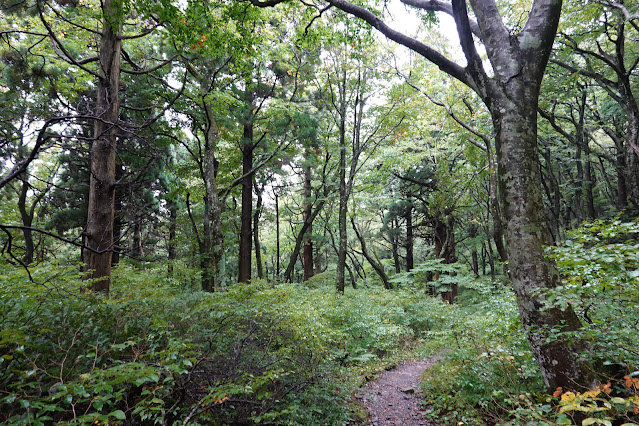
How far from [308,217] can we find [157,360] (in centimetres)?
1215

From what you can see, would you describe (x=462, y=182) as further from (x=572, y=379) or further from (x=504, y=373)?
(x=572, y=379)

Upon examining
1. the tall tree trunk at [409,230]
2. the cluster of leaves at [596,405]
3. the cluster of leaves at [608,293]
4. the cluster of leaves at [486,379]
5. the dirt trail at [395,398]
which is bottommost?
the dirt trail at [395,398]

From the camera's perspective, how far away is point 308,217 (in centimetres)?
1536

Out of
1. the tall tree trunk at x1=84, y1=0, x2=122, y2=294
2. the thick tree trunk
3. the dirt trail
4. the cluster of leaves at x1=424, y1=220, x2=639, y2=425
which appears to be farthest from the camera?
the tall tree trunk at x1=84, y1=0, x2=122, y2=294

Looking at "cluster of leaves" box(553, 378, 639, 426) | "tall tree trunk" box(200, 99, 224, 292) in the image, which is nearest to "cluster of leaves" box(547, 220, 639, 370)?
"cluster of leaves" box(553, 378, 639, 426)

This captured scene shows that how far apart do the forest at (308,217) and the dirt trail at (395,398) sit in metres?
0.22

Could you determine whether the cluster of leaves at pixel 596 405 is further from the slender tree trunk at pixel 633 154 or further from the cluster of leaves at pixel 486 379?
the slender tree trunk at pixel 633 154

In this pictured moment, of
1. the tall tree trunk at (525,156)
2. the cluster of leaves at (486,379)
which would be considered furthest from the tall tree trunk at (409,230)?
the tall tree trunk at (525,156)

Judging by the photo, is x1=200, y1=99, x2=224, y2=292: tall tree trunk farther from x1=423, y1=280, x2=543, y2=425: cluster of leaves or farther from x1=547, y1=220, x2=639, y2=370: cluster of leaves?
x1=547, y1=220, x2=639, y2=370: cluster of leaves

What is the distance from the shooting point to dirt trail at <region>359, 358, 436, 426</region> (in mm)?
4750

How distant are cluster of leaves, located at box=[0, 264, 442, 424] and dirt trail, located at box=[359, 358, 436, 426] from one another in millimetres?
677

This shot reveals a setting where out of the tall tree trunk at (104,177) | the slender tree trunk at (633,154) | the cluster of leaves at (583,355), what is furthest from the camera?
the slender tree trunk at (633,154)

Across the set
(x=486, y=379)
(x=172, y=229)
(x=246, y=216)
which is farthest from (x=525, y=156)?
(x=172, y=229)

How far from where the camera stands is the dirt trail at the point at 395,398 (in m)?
4.75
